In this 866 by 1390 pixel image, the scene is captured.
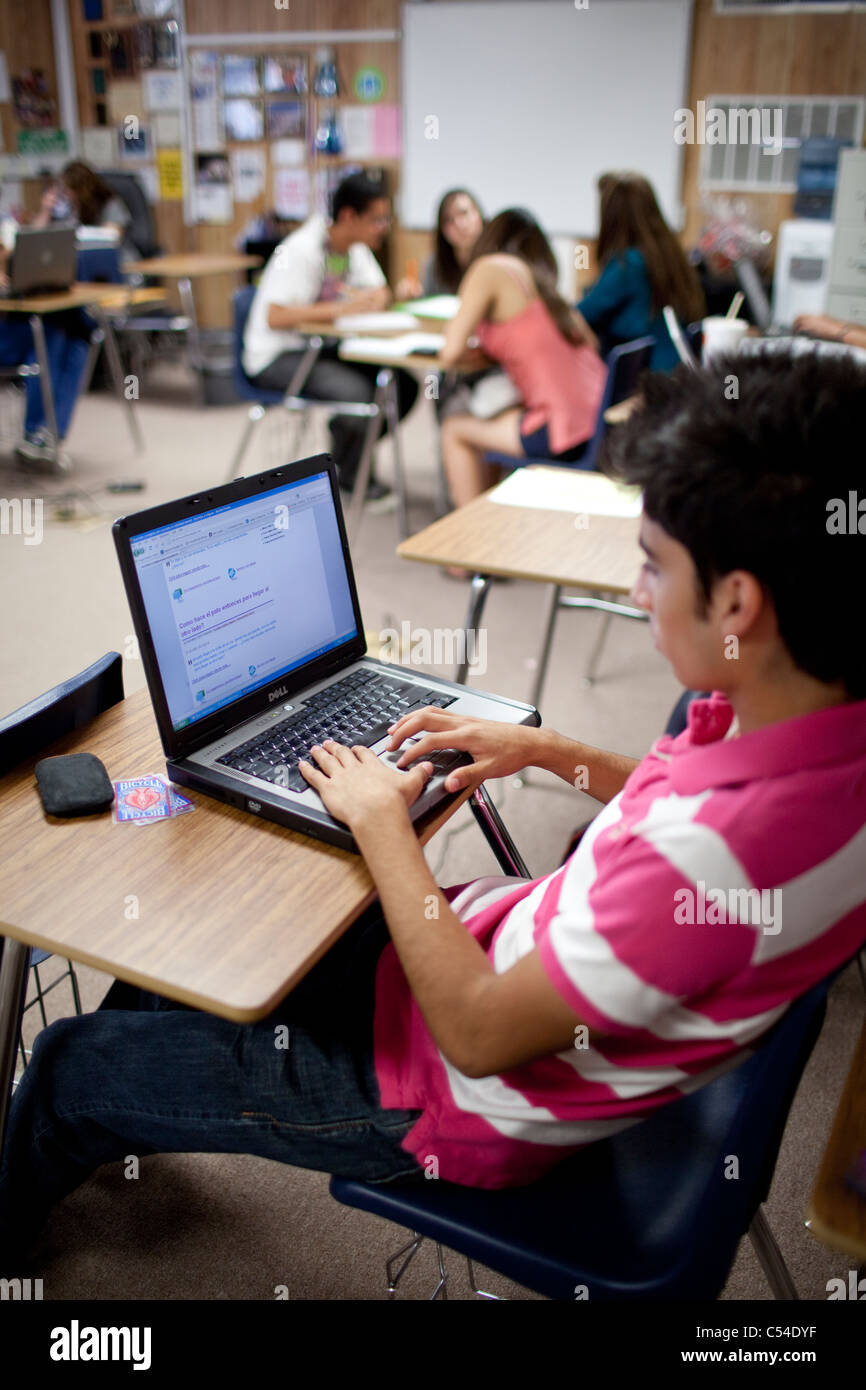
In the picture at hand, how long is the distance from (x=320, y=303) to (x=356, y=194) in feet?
1.37

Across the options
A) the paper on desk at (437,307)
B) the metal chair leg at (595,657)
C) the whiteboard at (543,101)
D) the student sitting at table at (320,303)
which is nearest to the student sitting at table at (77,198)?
the whiteboard at (543,101)

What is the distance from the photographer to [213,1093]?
1.11m

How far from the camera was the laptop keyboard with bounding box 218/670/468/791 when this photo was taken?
47.6 inches

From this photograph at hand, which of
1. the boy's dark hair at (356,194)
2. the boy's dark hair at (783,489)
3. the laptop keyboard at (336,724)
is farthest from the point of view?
the boy's dark hair at (356,194)

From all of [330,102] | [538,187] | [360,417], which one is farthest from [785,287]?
[330,102]

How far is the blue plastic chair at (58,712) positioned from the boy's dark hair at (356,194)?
3.44m

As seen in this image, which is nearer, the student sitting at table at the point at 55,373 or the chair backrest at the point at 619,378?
the chair backrest at the point at 619,378

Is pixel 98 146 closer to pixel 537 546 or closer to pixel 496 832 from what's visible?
pixel 537 546

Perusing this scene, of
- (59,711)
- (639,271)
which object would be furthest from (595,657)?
(59,711)

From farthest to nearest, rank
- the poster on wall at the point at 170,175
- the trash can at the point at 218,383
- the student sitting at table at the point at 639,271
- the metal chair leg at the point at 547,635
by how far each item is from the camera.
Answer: the poster on wall at the point at 170,175 → the trash can at the point at 218,383 → the student sitting at table at the point at 639,271 → the metal chair leg at the point at 547,635

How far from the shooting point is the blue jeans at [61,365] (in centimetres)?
500

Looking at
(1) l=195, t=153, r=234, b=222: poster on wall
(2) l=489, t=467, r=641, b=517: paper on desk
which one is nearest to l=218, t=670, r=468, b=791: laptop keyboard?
(2) l=489, t=467, r=641, b=517: paper on desk

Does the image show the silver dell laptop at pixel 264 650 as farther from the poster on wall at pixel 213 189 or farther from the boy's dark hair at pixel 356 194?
the poster on wall at pixel 213 189
